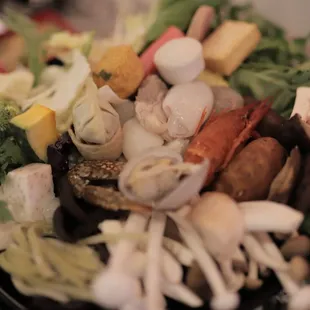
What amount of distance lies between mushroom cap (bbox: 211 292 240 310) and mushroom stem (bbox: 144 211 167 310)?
0.09m

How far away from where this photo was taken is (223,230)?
0.81 metres

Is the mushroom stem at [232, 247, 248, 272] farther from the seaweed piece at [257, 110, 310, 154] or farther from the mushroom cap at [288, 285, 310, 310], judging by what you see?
the seaweed piece at [257, 110, 310, 154]

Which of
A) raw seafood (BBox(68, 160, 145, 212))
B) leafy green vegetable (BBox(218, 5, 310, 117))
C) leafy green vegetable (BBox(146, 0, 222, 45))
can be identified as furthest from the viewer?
leafy green vegetable (BBox(146, 0, 222, 45))

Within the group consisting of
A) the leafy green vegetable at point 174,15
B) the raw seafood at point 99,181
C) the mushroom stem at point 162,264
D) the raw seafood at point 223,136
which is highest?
the leafy green vegetable at point 174,15

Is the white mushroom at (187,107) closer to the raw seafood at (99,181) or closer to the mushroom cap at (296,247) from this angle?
the raw seafood at (99,181)

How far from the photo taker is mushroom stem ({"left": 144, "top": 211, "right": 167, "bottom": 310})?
→ 2.57ft

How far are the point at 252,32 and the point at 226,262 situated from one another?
75cm

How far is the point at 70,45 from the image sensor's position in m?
1.50

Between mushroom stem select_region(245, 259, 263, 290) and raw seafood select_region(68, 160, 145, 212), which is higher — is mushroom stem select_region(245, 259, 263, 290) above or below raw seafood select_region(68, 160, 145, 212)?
below

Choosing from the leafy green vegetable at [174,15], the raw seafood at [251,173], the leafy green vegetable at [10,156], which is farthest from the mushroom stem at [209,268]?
the leafy green vegetable at [174,15]

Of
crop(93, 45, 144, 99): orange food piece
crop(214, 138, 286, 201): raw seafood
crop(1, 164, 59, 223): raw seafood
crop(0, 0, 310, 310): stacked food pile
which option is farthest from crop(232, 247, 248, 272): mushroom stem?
crop(93, 45, 144, 99): orange food piece

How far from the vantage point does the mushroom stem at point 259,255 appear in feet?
2.75

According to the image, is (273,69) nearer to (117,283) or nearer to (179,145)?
(179,145)

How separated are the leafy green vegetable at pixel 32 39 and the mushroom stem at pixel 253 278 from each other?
84cm
